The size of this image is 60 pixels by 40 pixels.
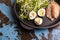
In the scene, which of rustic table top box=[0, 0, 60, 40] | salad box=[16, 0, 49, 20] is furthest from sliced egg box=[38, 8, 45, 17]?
rustic table top box=[0, 0, 60, 40]

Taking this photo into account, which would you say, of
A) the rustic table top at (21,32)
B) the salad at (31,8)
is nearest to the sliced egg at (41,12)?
the salad at (31,8)

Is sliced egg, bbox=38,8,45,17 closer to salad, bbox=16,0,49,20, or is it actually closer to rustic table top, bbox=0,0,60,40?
Result: salad, bbox=16,0,49,20

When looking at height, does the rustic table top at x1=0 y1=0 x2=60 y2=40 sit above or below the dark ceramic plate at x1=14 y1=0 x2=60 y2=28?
below

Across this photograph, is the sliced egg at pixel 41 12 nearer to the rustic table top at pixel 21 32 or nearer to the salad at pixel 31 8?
the salad at pixel 31 8

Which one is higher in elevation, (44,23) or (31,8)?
(31,8)

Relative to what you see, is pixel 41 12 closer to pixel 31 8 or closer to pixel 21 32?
pixel 31 8

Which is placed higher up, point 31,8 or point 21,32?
point 31,8

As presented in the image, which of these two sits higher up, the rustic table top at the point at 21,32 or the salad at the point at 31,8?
the salad at the point at 31,8

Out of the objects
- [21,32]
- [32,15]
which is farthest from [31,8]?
[21,32]

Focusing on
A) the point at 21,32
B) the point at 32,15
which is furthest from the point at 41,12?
the point at 21,32

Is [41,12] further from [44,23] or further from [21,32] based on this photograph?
[21,32]

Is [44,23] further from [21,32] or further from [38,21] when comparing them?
[21,32]
